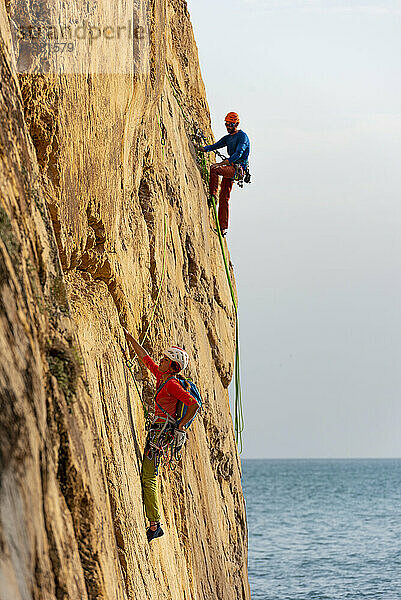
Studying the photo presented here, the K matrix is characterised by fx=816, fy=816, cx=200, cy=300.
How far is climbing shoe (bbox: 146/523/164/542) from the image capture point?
305 inches

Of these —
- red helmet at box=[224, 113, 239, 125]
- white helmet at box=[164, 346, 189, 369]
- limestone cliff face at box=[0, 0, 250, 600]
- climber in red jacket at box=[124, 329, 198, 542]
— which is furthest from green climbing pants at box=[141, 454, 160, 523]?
red helmet at box=[224, 113, 239, 125]

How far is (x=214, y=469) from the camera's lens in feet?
38.7

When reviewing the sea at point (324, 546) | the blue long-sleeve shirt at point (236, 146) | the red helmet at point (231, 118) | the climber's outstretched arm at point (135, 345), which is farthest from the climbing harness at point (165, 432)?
the sea at point (324, 546)

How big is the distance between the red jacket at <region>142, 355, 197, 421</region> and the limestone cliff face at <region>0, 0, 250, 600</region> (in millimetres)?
285

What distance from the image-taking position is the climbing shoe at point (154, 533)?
774cm

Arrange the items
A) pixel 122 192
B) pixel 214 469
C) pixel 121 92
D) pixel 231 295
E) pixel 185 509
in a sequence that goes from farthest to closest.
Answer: pixel 231 295 → pixel 214 469 → pixel 185 509 → pixel 122 192 → pixel 121 92

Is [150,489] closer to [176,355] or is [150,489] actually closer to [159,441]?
[159,441]

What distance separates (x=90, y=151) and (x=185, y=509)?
185 inches

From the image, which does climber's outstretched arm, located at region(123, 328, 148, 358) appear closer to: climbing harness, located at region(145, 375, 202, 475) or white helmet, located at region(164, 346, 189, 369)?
white helmet, located at region(164, 346, 189, 369)

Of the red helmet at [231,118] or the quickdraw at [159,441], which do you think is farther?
the red helmet at [231,118]

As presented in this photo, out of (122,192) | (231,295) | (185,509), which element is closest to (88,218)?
(122,192)

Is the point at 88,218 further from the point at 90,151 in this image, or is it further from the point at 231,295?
the point at 231,295

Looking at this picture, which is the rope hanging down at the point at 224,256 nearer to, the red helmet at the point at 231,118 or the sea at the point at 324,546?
the red helmet at the point at 231,118

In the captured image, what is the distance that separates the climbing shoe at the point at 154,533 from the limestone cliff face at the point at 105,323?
0.38 feet
